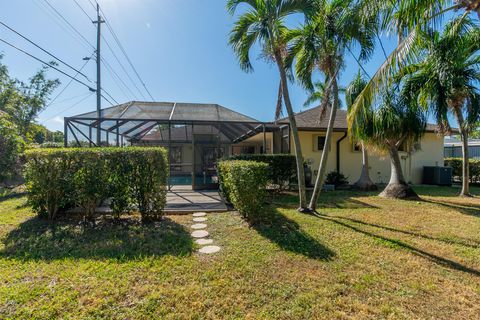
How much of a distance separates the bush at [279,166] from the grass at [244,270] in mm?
3439

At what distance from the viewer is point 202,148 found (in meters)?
13.8

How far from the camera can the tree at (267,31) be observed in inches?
215

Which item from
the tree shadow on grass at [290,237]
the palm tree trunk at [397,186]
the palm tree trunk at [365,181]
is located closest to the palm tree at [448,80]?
the palm tree trunk at [397,186]

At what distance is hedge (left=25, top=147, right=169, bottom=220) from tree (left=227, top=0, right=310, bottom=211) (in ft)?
11.8

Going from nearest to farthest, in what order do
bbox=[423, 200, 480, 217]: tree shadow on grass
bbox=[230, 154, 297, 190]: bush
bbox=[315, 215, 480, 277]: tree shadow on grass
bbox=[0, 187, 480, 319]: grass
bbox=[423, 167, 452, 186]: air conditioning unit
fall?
bbox=[0, 187, 480, 319]: grass
bbox=[315, 215, 480, 277]: tree shadow on grass
bbox=[423, 200, 480, 217]: tree shadow on grass
bbox=[230, 154, 297, 190]: bush
bbox=[423, 167, 452, 186]: air conditioning unit

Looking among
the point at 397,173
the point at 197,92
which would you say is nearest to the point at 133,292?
the point at 397,173

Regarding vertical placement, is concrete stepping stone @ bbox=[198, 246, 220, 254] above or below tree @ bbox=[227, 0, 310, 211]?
below

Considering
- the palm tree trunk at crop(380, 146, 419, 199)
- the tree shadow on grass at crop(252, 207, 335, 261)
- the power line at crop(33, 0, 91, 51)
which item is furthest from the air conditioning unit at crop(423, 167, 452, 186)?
the power line at crop(33, 0, 91, 51)

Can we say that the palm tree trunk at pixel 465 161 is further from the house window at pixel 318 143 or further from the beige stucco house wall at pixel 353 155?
the house window at pixel 318 143

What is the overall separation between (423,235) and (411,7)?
4.23 m

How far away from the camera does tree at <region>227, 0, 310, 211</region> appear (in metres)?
5.47

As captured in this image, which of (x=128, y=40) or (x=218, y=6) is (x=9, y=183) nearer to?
(x=128, y=40)

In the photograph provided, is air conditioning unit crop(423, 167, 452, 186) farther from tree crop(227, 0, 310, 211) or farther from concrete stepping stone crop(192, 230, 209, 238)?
concrete stepping stone crop(192, 230, 209, 238)

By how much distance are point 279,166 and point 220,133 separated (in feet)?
11.2
